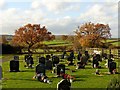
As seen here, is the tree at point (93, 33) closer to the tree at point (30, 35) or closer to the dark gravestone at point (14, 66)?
the tree at point (30, 35)

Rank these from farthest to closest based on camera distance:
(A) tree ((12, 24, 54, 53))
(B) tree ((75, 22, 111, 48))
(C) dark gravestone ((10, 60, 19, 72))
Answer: (A) tree ((12, 24, 54, 53)) < (B) tree ((75, 22, 111, 48)) < (C) dark gravestone ((10, 60, 19, 72))

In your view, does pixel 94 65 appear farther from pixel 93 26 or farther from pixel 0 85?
pixel 93 26

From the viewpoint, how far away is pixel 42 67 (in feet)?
83.9

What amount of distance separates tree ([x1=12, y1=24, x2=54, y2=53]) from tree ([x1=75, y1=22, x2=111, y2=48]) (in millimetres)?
12934

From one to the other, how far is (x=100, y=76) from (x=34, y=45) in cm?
6708

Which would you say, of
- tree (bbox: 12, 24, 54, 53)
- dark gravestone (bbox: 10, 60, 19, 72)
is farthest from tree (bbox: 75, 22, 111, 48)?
dark gravestone (bbox: 10, 60, 19, 72)

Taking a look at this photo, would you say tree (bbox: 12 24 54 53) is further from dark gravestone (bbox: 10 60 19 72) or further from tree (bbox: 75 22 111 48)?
dark gravestone (bbox: 10 60 19 72)

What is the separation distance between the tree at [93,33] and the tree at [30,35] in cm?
1293

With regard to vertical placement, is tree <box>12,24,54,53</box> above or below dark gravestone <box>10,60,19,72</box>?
above

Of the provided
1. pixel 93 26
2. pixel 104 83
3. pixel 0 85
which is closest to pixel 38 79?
pixel 0 85

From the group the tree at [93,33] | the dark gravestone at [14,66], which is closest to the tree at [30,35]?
the tree at [93,33]

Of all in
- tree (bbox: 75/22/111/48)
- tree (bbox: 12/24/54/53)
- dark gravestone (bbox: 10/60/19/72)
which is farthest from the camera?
tree (bbox: 12/24/54/53)

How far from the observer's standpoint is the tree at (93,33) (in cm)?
8319

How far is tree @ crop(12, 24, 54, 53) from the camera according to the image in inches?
3632
